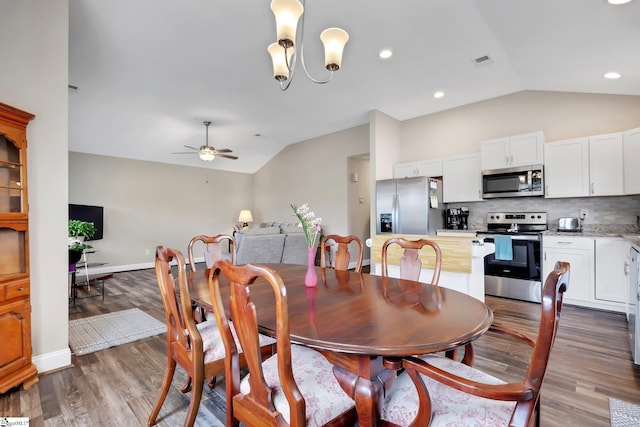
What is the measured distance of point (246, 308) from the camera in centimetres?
98

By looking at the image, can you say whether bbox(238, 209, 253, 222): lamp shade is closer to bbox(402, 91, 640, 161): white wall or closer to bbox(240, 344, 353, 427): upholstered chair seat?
bbox(402, 91, 640, 161): white wall

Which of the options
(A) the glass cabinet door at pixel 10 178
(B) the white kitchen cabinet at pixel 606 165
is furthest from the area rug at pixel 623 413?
(A) the glass cabinet door at pixel 10 178

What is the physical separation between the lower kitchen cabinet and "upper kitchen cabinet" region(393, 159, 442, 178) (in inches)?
74.5

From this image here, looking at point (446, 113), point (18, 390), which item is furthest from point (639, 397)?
point (446, 113)

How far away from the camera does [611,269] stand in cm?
337

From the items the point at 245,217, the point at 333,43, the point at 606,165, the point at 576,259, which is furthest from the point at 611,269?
the point at 245,217

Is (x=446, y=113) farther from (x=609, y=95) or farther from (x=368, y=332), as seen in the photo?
(x=368, y=332)

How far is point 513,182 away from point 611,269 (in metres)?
1.49

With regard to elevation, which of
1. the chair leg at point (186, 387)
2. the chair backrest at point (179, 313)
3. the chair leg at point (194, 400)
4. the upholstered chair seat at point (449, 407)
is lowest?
the chair leg at point (186, 387)

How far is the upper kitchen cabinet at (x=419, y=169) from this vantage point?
505 cm

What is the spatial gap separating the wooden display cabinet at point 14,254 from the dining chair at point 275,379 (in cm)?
176

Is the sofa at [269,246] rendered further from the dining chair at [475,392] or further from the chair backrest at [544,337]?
the chair backrest at [544,337]

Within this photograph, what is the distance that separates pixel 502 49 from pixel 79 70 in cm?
515

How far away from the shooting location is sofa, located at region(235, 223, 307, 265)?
477 cm
